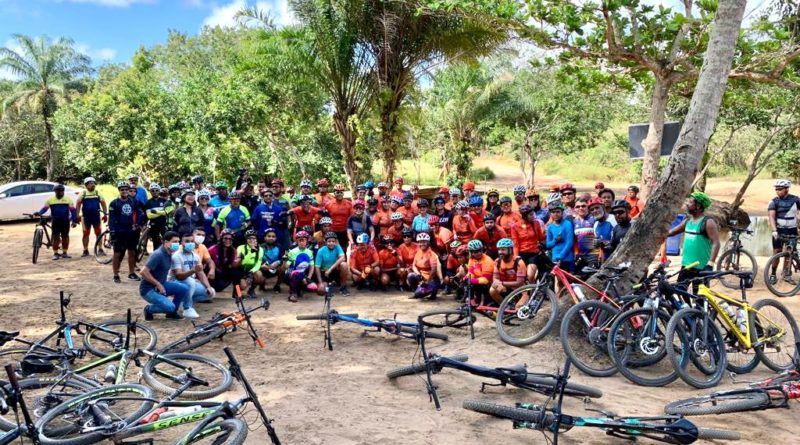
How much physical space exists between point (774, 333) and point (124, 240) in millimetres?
9916

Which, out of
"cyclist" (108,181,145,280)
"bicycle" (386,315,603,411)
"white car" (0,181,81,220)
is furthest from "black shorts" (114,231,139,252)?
"white car" (0,181,81,220)

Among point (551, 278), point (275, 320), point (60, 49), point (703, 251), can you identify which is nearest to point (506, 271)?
point (551, 278)

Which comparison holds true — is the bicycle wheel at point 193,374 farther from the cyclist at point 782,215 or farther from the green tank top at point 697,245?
the cyclist at point 782,215

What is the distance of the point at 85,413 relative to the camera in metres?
4.69

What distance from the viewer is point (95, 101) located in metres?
27.1

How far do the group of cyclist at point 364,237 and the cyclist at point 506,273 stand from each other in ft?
0.05

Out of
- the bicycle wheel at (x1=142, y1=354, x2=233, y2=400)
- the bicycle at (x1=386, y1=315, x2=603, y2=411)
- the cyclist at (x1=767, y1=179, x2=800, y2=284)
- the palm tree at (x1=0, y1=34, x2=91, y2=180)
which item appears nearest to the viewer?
the bicycle at (x1=386, y1=315, x2=603, y2=411)

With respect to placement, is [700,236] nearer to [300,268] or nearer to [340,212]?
[300,268]

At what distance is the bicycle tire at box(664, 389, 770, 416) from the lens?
209 inches

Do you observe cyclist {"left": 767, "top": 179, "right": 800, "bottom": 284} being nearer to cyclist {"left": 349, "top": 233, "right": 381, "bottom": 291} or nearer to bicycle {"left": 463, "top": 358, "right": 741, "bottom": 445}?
cyclist {"left": 349, "top": 233, "right": 381, "bottom": 291}

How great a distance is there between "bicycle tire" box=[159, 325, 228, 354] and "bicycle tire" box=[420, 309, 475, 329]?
254 cm

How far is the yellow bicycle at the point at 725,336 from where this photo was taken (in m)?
6.08

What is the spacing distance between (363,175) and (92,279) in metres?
10.5

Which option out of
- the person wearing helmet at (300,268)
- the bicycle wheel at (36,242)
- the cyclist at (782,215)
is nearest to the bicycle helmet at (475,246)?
the person wearing helmet at (300,268)
